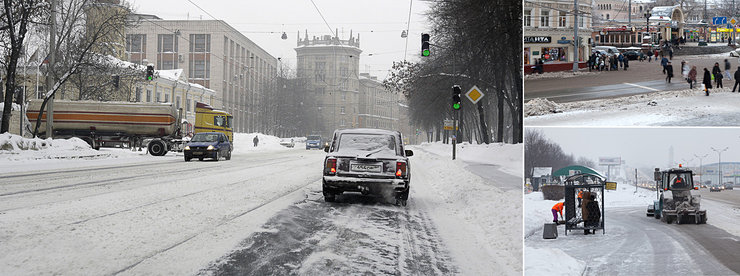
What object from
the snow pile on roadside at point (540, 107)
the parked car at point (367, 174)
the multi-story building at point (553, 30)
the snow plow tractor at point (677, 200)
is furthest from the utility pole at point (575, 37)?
the parked car at point (367, 174)

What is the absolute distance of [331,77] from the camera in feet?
362

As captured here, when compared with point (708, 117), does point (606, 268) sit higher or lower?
lower

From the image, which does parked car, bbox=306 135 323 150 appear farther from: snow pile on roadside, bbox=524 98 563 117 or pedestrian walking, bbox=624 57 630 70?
snow pile on roadside, bbox=524 98 563 117

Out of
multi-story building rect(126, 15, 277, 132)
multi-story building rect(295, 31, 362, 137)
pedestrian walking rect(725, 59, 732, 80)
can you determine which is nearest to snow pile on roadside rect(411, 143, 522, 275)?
pedestrian walking rect(725, 59, 732, 80)

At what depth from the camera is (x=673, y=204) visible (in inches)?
201

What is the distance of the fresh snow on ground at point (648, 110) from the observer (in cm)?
386

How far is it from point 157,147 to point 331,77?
73393 mm

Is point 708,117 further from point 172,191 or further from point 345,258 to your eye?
point 172,191

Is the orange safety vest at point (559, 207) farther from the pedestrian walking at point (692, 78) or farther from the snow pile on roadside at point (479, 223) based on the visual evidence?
the snow pile on roadside at point (479, 223)

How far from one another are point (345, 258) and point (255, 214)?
12.5 feet

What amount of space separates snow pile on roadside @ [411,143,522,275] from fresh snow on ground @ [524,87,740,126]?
2573 millimetres

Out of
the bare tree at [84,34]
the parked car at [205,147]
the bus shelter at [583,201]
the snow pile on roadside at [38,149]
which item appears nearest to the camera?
the bus shelter at [583,201]

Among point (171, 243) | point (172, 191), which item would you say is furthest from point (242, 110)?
point (171, 243)

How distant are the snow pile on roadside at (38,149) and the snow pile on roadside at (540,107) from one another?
26500 millimetres
